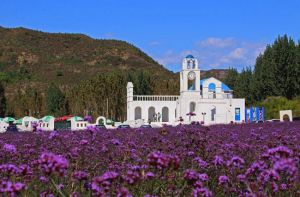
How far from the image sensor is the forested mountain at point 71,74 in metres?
65.5

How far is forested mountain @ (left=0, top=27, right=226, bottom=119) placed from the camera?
215ft

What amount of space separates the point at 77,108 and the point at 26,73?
5739 cm

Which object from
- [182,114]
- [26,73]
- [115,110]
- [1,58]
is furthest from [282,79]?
[1,58]

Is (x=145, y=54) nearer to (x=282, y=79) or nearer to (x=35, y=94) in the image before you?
(x=35, y=94)

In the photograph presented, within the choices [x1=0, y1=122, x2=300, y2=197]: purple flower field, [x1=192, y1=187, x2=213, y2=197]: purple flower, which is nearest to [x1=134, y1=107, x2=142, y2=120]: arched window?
[x1=0, y1=122, x2=300, y2=197]: purple flower field

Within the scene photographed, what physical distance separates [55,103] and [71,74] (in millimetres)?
48874

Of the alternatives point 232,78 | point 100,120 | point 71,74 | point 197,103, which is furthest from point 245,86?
point 71,74

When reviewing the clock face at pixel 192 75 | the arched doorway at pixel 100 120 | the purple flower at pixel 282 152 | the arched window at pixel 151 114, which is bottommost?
the purple flower at pixel 282 152

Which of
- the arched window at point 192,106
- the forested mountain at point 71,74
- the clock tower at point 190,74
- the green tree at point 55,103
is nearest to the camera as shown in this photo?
the clock tower at point 190,74

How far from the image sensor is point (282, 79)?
59.8 meters

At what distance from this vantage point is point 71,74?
119 m

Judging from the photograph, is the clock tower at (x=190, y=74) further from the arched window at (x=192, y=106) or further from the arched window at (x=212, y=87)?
the arched window at (x=212, y=87)

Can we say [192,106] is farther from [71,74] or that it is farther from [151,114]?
[71,74]

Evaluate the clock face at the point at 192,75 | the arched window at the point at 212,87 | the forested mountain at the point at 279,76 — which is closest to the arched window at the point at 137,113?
the clock face at the point at 192,75
